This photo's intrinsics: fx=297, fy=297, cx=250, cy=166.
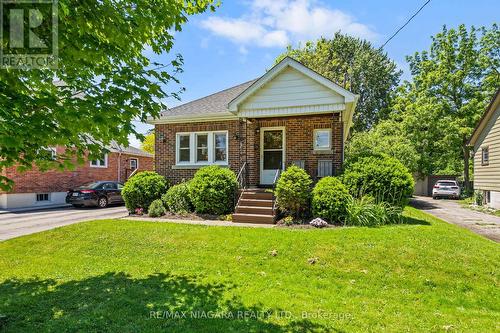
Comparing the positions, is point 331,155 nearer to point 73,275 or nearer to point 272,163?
point 272,163

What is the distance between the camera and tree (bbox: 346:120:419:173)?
73.7 ft

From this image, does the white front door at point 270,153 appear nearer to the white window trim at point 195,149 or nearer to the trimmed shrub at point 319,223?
the white window trim at point 195,149

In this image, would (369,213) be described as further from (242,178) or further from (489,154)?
(489,154)

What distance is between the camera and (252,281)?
543 centimetres

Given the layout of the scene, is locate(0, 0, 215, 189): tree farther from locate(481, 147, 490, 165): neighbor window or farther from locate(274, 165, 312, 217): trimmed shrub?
locate(481, 147, 490, 165): neighbor window

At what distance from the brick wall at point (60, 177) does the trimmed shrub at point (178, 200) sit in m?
4.10

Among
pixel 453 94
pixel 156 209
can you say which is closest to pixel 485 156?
pixel 453 94

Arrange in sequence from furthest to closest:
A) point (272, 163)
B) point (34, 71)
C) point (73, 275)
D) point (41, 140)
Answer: point (272, 163), point (73, 275), point (34, 71), point (41, 140)

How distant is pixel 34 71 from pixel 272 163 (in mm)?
10243

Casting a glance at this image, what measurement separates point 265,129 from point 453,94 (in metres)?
23.2

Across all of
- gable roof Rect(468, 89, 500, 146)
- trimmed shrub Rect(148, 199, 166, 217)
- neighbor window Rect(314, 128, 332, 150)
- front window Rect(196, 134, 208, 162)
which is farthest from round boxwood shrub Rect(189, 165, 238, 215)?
gable roof Rect(468, 89, 500, 146)

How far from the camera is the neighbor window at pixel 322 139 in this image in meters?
12.1

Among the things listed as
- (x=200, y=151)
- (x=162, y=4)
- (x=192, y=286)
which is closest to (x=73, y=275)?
(x=192, y=286)

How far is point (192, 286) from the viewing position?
5.18 meters
